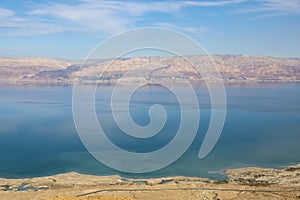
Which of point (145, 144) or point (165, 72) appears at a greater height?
point (165, 72)

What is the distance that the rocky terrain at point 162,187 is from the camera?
63.2 feet

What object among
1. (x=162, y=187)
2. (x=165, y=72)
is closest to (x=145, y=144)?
(x=162, y=187)

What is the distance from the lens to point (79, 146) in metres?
32.3

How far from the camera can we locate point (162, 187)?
20.7m

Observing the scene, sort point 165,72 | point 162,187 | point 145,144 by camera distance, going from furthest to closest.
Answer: point 165,72
point 145,144
point 162,187

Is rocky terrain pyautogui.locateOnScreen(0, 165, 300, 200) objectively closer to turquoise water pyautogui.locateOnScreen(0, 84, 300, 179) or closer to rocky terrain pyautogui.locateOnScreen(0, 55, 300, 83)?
turquoise water pyautogui.locateOnScreen(0, 84, 300, 179)

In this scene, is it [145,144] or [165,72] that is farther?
[165,72]

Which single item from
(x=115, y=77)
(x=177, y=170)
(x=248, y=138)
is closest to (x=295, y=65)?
(x=115, y=77)

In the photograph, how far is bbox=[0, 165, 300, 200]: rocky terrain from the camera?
19.2 meters

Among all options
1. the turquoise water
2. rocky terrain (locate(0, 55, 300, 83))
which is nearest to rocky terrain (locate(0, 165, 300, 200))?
the turquoise water

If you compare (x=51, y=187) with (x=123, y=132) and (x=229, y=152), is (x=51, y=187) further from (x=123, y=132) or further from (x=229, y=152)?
(x=123, y=132)

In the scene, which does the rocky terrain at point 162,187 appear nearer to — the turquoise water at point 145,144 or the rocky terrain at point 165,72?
the turquoise water at point 145,144

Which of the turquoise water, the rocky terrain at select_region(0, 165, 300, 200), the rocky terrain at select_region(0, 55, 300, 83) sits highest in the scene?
the rocky terrain at select_region(0, 55, 300, 83)

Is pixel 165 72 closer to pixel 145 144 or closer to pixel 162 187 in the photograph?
pixel 145 144
